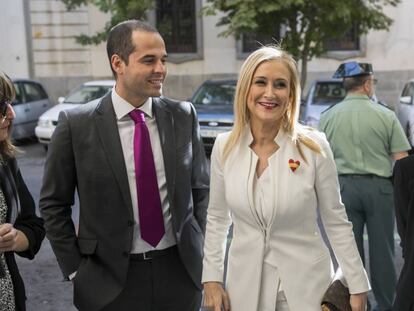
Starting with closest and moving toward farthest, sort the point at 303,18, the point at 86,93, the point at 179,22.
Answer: the point at 86,93 → the point at 303,18 → the point at 179,22

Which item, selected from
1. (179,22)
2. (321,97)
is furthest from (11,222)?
(179,22)

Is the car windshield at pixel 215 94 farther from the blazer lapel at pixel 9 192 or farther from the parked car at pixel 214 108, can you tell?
the blazer lapel at pixel 9 192

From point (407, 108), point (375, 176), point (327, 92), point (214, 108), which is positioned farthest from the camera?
point (327, 92)

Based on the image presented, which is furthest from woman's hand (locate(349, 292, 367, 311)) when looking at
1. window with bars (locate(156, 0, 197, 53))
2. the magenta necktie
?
window with bars (locate(156, 0, 197, 53))

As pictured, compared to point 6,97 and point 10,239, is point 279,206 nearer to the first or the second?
point 10,239

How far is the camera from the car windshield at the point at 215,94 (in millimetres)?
12664

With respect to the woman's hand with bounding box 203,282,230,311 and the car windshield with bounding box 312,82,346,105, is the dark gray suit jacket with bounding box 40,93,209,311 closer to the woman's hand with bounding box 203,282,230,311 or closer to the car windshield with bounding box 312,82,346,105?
the woman's hand with bounding box 203,282,230,311

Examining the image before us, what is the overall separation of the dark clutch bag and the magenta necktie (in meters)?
0.82

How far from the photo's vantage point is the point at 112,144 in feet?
8.84

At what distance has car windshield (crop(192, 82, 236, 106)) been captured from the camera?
12664 millimetres

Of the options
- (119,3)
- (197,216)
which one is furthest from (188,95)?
(197,216)

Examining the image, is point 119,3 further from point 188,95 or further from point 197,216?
point 197,216

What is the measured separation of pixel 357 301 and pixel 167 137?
3.82 ft

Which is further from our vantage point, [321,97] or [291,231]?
[321,97]
